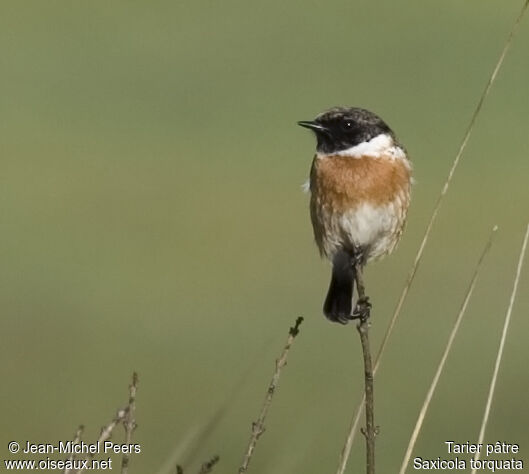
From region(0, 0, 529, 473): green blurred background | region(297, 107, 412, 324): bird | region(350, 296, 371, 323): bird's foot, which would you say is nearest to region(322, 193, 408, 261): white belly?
region(297, 107, 412, 324): bird

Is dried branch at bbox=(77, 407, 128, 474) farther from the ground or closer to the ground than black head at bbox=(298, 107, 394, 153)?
closer to the ground

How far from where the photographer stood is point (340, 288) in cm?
702

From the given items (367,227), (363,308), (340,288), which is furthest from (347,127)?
(363,308)

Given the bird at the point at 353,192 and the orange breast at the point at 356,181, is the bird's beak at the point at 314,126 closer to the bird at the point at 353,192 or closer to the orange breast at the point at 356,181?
the bird at the point at 353,192

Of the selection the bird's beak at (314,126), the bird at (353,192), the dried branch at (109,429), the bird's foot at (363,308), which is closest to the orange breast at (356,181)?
the bird at (353,192)

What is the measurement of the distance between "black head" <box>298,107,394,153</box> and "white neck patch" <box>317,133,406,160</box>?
20 millimetres

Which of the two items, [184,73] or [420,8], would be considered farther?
[420,8]

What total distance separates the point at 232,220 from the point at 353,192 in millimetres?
19497

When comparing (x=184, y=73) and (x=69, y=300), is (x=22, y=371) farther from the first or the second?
(x=184, y=73)

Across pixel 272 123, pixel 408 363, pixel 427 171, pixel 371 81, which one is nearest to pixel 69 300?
pixel 408 363

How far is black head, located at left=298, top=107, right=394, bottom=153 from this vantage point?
6.84 metres

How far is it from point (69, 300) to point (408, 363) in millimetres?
5189

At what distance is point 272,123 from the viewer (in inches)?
1286

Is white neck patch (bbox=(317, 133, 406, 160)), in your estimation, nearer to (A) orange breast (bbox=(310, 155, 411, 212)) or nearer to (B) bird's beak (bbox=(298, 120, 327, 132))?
(A) orange breast (bbox=(310, 155, 411, 212))
